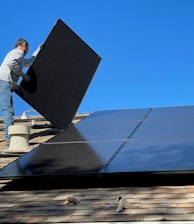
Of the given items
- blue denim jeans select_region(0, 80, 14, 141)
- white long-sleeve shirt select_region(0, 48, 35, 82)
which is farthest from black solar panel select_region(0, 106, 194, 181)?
white long-sleeve shirt select_region(0, 48, 35, 82)

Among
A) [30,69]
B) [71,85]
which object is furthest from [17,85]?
[71,85]

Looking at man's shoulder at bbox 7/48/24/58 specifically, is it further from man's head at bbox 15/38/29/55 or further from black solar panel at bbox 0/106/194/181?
black solar panel at bbox 0/106/194/181

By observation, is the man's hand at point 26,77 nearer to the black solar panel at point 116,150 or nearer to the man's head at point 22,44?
the man's head at point 22,44

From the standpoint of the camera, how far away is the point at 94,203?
3.84m

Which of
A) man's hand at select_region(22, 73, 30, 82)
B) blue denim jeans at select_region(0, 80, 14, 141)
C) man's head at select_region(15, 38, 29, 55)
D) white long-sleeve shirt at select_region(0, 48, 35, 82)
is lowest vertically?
blue denim jeans at select_region(0, 80, 14, 141)

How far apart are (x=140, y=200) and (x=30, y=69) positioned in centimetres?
445

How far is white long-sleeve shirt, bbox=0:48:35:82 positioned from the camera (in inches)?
303

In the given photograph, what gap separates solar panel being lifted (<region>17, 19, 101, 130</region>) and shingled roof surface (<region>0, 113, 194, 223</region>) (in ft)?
10.7

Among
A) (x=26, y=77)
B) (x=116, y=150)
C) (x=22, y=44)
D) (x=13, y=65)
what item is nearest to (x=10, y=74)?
(x=13, y=65)

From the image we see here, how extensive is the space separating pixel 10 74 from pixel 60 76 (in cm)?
94

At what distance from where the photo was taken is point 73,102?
8.45 metres

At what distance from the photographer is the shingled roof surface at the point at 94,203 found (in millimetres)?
3432

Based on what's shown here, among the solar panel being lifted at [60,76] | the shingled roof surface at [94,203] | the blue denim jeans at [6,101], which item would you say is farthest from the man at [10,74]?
the shingled roof surface at [94,203]

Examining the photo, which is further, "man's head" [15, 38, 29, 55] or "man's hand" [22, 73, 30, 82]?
"man's head" [15, 38, 29, 55]
